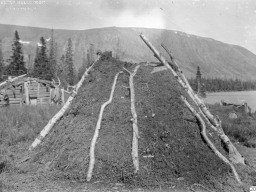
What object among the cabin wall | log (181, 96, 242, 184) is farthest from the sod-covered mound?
the cabin wall

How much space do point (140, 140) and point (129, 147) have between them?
33 cm

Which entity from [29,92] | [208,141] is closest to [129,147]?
[208,141]

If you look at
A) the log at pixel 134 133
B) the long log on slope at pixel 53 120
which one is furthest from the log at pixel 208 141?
the long log on slope at pixel 53 120

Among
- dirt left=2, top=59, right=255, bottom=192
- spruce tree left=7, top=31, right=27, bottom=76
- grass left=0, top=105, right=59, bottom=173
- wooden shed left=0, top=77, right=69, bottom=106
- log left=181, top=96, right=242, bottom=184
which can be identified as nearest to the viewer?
dirt left=2, top=59, right=255, bottom=192

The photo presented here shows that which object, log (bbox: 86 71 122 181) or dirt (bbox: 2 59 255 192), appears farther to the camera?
log (bbox: 86 71 122 181)

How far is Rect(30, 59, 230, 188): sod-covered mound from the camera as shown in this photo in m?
5.71

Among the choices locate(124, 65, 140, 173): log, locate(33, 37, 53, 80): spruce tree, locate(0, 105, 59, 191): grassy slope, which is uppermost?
locate(33, 37, 53, 80): spruce tree

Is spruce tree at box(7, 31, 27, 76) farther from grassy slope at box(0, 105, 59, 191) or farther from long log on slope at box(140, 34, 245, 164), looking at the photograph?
long log on slope at box(140, 34, 245, 164)

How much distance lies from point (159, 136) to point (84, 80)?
10.9ft

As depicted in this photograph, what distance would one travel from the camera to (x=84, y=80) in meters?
8.52

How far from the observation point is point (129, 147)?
6.11 meters

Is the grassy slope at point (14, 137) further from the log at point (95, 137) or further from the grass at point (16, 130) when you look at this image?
the log at point (95, 137)

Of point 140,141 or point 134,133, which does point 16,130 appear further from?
point 140,141

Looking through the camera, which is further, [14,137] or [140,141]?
[14,137]
